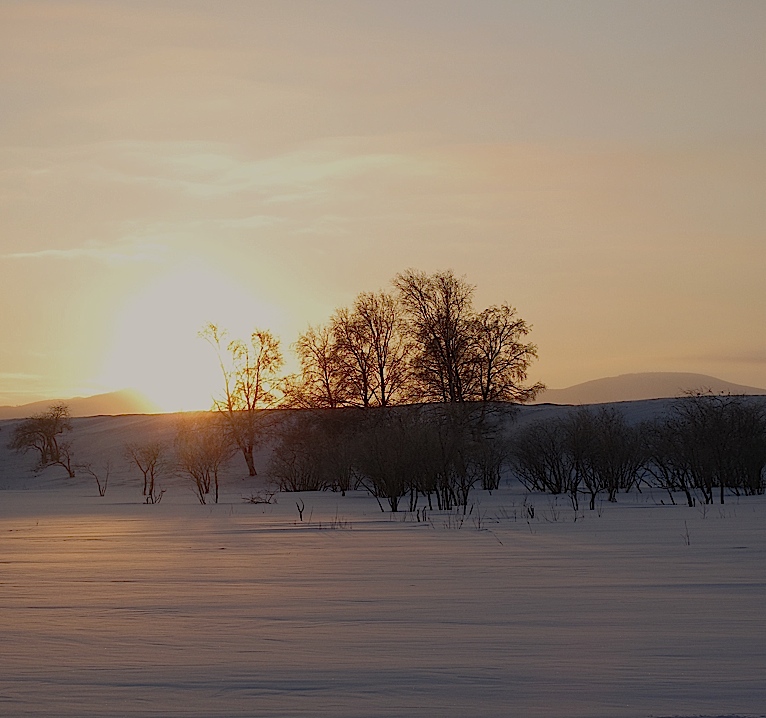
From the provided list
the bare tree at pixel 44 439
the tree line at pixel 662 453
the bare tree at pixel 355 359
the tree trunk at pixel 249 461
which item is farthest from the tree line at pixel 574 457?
the bare tree at pixel 44 439

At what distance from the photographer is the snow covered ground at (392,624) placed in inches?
217

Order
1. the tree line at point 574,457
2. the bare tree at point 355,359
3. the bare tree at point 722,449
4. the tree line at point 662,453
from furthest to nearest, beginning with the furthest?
the bare tree at point 355,359 < the tree line at point 662,453 < the bare tree at point 722,449 < the tree line at point 574,457

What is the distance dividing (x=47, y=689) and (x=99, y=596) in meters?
3.94

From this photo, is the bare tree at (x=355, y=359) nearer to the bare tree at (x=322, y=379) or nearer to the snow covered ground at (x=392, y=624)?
the bare tree at (x=322, y=379)

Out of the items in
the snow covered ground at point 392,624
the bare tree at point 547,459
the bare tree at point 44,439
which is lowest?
the snow covered ground at point 392,624

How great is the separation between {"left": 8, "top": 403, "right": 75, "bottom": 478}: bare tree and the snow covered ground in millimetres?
53972

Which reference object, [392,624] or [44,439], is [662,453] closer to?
[392,624]

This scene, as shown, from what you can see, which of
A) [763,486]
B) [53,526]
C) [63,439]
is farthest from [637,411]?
[53,526]

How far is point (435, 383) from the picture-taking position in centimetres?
4550

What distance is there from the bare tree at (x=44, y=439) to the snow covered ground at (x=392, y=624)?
177 ft

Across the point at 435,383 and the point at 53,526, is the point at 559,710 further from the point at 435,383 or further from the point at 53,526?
the point at 435,383

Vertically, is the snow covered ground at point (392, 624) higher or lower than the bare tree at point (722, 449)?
lower

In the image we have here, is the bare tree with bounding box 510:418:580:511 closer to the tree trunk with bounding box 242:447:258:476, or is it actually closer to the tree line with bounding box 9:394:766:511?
the tree line with bounding box 9:394:766:511

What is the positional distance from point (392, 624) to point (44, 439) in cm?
6834
